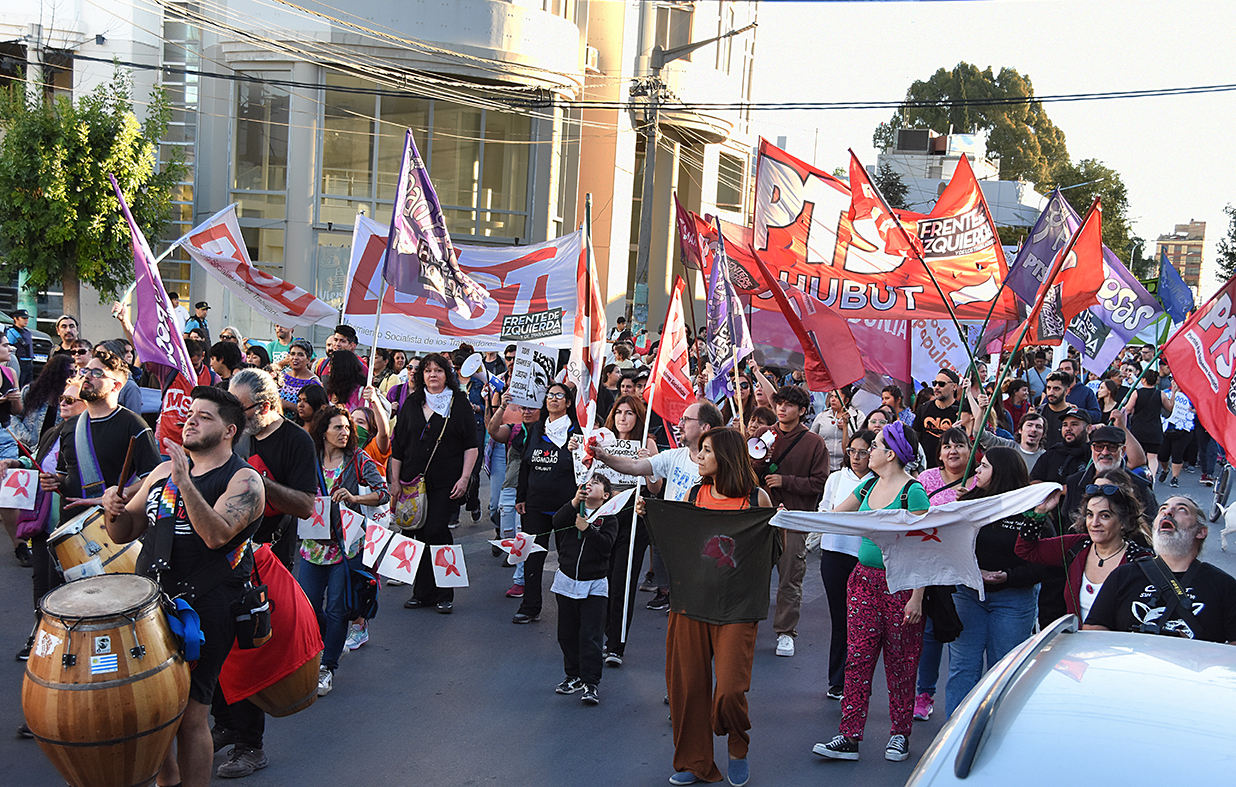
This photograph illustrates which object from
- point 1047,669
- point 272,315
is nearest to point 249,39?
point 272,315

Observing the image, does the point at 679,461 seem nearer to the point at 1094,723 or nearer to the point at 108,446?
the point at 108,446

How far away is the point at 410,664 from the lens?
23.3ft

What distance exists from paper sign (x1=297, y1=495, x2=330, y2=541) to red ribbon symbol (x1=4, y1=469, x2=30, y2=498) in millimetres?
1646

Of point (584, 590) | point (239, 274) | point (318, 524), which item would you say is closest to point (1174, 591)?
point (584, 590)

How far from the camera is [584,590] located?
6.59 metres

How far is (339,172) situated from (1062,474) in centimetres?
2010

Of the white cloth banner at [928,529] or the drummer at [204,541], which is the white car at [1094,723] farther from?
the drummer at [204,541]

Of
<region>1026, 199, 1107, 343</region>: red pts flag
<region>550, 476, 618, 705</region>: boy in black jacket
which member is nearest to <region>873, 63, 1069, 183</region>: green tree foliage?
<region>1026, 199, 1107, 343</region>: red pts flag

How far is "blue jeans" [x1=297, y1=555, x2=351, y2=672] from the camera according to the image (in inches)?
256

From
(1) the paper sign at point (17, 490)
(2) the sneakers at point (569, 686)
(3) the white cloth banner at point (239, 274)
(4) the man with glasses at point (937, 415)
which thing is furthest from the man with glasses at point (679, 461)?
(3) the white cloth banner at point (239, 274)

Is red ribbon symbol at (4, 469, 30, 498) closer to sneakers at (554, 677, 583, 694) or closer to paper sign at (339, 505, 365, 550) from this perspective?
paper sign at (339, 505, 365, 550)

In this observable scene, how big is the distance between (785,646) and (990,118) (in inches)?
3042

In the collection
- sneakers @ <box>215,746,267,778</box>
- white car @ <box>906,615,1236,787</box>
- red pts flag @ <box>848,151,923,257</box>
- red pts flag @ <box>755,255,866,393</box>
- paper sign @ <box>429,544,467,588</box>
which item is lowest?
sneakers @ <box>215,746,267,778</box>

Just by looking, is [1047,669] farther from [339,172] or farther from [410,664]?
[339,172]
